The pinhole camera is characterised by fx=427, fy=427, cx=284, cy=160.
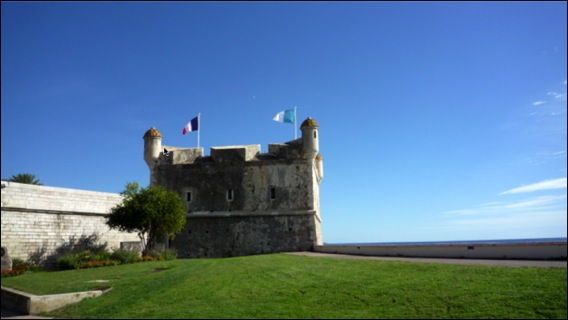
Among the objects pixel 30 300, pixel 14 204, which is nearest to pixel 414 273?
pixel 30 300

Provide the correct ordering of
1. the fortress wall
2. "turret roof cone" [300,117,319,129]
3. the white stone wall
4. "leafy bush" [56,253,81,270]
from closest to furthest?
"leafy bush" [56,253,81,270] < the white stone wall < the fortress wall < "turret roof cone" [300,117,319,129]

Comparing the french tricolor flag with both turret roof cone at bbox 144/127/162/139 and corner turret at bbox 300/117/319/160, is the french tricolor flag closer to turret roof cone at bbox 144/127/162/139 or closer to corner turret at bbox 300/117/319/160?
Result: turret roof cone at bbox 144/127/162/139

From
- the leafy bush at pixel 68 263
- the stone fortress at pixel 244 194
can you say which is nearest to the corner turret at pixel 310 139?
the stone fortress at pixel 244 194

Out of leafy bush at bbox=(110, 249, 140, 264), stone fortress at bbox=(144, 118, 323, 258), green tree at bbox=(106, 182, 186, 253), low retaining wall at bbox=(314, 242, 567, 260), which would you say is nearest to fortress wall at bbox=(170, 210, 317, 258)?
stone fortress at bbox=(144, 118, 323, 258)

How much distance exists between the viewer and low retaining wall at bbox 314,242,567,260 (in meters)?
13.2

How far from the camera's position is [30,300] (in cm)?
1116

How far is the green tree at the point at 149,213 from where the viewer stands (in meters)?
22.9

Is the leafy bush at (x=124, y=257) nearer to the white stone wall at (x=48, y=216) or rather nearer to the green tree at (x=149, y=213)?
the green tree at (x=149, y=213)

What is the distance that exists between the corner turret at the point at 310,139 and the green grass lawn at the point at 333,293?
1322 centimetres

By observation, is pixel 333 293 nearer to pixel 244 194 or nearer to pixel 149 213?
pixel 149 213

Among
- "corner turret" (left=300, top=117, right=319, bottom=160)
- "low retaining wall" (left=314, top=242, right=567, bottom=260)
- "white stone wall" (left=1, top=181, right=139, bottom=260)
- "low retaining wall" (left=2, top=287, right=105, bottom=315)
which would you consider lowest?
"low retaining wall" (left=2, top=287, right=105, bottom=315)

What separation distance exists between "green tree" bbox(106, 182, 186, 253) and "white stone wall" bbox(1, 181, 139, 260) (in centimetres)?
124

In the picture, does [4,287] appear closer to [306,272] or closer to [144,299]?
[144,299]

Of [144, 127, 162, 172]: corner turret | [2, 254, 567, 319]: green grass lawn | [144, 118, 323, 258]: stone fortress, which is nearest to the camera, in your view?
[2, 254, 567, 319]: green grass lawn
